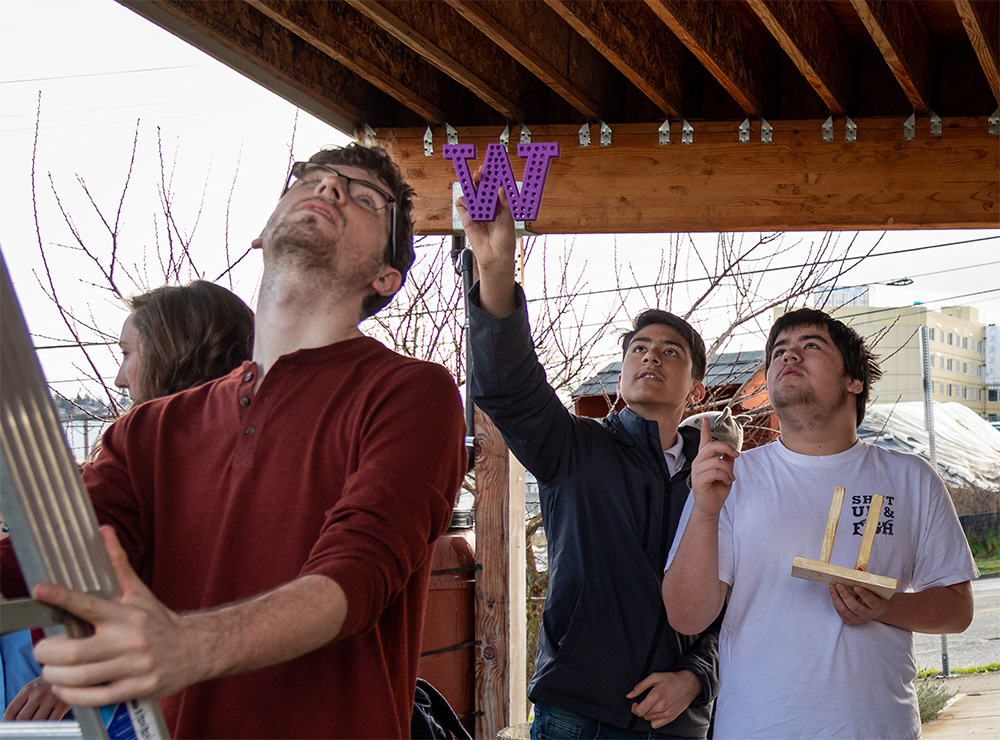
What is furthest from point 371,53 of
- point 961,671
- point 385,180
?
point 961,671

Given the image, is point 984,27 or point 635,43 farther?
point 635,43

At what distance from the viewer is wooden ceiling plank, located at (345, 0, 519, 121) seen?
290cm

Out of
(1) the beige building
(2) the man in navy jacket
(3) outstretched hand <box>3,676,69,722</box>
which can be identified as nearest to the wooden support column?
(2) the man in navy jacket

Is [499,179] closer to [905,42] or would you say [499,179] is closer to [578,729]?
[578,729]

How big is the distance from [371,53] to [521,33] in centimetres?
56

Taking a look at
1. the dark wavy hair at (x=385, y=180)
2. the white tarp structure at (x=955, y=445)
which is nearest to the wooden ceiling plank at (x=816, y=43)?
the dark wavy hair at (x=385, y=180)

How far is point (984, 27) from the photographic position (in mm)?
2781

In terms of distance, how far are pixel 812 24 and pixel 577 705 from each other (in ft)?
7.71

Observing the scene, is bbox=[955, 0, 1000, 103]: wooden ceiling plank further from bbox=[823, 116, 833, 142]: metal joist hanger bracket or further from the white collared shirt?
the white collared shirt

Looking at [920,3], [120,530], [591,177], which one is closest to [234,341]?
[120,530]

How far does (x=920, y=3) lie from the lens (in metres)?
3.20

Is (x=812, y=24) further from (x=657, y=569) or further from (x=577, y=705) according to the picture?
(x=577, y=705)

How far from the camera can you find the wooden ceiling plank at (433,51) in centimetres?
290

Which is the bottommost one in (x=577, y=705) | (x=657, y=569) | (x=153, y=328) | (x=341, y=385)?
(x=577, y=705)
